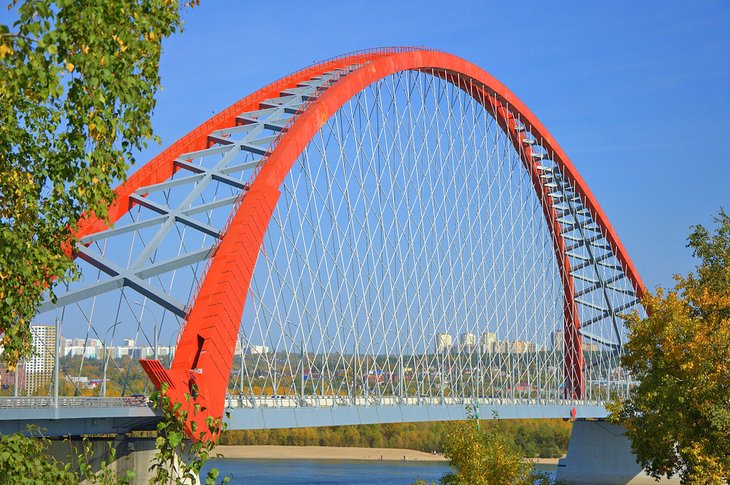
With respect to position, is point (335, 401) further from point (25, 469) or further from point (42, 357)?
point (25, 469)

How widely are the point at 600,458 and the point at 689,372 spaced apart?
35949mm

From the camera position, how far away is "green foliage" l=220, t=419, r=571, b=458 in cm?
11275

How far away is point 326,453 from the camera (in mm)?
112875

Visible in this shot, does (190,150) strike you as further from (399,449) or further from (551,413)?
(399,449)

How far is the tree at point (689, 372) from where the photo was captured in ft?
87.9

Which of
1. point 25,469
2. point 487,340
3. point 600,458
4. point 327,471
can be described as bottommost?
point 327,471

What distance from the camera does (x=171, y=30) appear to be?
10.6 m

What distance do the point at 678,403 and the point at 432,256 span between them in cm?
2380

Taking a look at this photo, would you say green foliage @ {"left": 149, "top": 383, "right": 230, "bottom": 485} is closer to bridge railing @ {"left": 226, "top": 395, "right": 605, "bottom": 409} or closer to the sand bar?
bridge railing @ {"left": 226, "top": 395, "right": 605, "bottom": 409}

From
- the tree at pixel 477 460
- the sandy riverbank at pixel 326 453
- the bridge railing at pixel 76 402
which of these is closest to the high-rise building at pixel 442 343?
the tree at pixel 477 460

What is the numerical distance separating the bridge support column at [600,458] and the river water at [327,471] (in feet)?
55.7

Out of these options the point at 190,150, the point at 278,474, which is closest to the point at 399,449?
A: the point at 278,474

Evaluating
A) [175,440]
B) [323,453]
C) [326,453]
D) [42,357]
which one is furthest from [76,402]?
[323,453]

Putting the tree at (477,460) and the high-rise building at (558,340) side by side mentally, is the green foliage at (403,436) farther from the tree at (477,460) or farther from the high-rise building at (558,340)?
the tree at (477,460)
